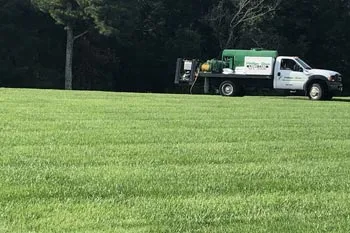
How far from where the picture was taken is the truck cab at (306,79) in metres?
28.5

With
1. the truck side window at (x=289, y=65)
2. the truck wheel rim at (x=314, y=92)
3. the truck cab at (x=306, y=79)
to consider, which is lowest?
the truck wheel rim at (x=314, y=92)

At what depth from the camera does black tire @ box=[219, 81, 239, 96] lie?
3012 cm

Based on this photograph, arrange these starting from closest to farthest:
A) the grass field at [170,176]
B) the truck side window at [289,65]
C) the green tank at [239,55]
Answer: the grass field at [170,176] → the truck side window at [289,65] → the green tank at [239,55]

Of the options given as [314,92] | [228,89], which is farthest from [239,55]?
[314,92]

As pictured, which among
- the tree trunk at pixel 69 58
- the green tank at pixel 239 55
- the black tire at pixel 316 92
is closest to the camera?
the black tire at pixel 316 92

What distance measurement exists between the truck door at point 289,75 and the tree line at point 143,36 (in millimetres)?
17503

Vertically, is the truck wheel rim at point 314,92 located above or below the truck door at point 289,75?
below

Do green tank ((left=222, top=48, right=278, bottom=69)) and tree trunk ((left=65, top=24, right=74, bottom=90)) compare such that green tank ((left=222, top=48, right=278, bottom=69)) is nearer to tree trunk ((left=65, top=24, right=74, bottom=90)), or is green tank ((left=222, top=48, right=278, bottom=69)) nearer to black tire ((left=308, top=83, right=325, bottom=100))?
black tire ((left=308, top=83, right=325, bottom=100))

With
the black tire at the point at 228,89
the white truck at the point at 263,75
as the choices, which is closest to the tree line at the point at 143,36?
the white truck at the point at 263,75

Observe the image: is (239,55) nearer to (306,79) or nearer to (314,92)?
(306,79)

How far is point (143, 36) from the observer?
5128 centimetres

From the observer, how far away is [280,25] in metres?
51.3

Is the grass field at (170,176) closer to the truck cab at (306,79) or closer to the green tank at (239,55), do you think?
the truck cab at (306,79)

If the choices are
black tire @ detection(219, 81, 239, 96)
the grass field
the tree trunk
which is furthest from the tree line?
the grass field
